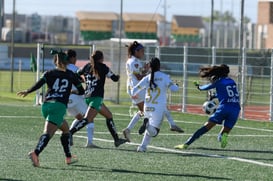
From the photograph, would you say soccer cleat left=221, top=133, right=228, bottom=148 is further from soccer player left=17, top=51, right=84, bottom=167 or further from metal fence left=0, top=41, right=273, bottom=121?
metal fence left=0, top=41, right=273, bottom=121

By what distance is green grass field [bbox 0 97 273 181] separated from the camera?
13.0 m

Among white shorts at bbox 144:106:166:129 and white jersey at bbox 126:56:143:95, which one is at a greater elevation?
white jersey at bbox 126:56:143:95

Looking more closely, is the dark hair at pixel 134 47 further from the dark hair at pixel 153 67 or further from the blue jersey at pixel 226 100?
the blue jersey at pixel 226 100

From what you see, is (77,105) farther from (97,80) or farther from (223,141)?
(223,141)

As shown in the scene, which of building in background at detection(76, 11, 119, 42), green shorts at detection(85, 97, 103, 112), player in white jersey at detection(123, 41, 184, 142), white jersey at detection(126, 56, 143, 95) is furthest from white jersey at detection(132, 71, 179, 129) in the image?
building in background at detection(76, 11, 119, 42)

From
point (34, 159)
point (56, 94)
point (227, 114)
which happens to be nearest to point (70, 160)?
point (34, 159)

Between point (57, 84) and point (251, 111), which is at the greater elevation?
point (57, 84)

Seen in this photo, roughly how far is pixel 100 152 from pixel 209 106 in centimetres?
358

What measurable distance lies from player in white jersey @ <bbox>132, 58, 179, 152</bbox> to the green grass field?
36 centimetres

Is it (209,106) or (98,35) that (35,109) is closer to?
(209,106)

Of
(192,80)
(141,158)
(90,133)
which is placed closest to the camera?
(141,158)

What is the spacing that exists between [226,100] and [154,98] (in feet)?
4.55

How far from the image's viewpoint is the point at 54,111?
13930mm

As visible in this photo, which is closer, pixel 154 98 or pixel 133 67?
pixel 154 98
